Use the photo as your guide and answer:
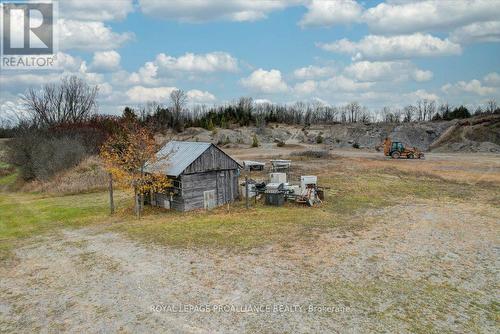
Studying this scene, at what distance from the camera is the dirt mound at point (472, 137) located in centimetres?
5666

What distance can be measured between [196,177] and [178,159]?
1851mm

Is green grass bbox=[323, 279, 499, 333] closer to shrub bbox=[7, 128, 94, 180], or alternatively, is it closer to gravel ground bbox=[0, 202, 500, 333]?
gravel ground bbox=[0, 202, 500, 333]

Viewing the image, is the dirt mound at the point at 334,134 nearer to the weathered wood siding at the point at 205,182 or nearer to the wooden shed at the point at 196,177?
the weathered wood siding at the point at 205,182

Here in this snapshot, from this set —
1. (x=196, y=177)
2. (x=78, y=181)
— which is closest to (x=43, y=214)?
(x=196, y=177)

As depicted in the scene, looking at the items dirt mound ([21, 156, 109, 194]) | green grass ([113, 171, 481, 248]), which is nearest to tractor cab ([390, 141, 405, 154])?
green grass ([113, 171, 481, 248])

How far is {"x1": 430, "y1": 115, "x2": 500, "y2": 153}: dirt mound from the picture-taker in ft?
186

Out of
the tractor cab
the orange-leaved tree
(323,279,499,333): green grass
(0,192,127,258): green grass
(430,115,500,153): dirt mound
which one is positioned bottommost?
(323,279,499,333): green grass

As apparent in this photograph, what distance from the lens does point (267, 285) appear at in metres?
12.1

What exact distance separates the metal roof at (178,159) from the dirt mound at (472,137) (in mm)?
47789

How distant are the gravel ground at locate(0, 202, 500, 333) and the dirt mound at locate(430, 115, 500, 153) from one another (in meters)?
45.2

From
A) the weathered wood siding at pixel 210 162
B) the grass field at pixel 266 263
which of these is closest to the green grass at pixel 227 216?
the grass field at pixel 266 263

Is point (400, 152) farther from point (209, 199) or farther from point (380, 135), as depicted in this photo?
point (209, 199)

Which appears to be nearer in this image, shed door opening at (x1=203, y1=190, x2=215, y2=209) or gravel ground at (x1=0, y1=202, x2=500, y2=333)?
gravel ground at (x1=0, y1=202, x2=500, y2=333)

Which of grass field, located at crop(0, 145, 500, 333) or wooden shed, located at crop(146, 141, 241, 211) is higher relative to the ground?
wooden shed, located at crop(146, 141, 241, 211)
